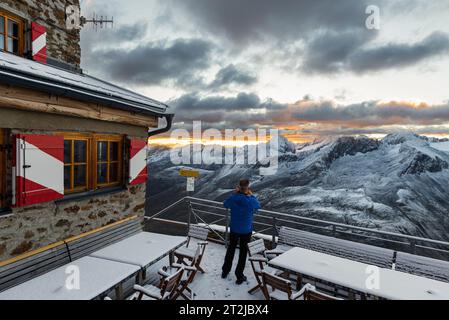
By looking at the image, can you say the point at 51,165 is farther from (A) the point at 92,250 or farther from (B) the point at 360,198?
(B) the point at 360,198

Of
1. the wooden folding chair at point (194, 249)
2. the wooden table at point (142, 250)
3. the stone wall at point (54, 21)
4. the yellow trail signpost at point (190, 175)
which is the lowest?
the wooden folding chair at point (194, 249)

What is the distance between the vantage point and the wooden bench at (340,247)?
5531mm

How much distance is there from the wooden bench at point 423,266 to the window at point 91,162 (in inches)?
224

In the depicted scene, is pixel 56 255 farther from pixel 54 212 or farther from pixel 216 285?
pixel 216 285

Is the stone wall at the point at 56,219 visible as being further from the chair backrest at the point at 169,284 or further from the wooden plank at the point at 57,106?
the chair backrest at the point at 169,284

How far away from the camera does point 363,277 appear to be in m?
4.21

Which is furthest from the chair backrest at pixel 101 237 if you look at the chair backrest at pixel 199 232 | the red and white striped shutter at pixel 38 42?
the red and white striped shutter at pixel 38 42

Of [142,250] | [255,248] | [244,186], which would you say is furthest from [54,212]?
[255,248]

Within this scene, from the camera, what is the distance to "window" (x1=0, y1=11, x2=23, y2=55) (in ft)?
18.7

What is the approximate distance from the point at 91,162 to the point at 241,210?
9.72 feet

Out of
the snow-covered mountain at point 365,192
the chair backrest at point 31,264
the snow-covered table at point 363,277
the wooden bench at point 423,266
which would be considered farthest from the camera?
the snow-covered mountain at point 365,192
